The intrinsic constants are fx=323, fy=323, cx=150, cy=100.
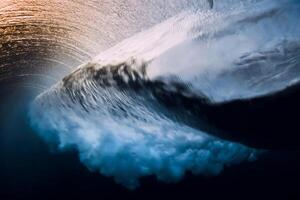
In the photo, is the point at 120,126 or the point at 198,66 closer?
the point at 198,66

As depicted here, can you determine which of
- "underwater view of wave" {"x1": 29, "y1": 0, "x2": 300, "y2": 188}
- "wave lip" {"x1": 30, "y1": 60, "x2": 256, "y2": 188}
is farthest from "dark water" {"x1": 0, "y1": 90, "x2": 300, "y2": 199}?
"underwater view of wave" {"x1": 29, "y1": 0, "x2": 300, "y2": 188}

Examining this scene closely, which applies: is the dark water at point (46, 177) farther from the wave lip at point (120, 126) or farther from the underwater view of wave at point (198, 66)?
the underwater view of wave at point (198, 66)

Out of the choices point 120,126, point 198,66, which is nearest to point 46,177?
point 120,126

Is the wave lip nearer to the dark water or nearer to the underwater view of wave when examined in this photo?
the underwater view of wave

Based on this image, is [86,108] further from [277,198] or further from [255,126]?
[277,198]

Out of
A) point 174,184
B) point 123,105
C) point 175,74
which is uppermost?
point 174,184

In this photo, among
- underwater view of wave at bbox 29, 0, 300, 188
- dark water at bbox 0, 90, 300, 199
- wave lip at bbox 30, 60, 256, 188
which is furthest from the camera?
dark water at bbox 0, 90, 300, 199

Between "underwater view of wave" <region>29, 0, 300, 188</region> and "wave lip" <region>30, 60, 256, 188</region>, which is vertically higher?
"wave lip" <region>30, 60, 256, 188</region>

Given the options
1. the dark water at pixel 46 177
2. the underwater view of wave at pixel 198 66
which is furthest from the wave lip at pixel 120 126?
the dark water at pixel 46 177

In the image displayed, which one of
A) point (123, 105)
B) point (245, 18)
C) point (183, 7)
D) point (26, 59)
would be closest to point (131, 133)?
point (123, 105)

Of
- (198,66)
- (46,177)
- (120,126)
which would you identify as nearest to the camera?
(198,66)

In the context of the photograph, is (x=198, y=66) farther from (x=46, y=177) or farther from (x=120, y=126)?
(x=46, y=177)
